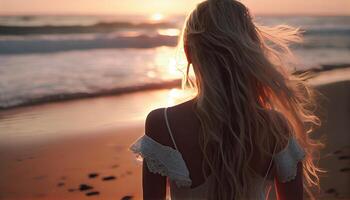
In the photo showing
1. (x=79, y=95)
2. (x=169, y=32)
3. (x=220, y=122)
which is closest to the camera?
(x=220, y=122)

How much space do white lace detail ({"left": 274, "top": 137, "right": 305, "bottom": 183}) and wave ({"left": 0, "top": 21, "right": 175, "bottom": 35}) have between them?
1228 centimetres

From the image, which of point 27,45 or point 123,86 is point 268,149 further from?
point 27,45

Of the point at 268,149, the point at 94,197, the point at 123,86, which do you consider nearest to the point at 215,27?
the point at 268,149

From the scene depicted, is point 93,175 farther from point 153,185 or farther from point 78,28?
point 78,28

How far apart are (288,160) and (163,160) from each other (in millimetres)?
398

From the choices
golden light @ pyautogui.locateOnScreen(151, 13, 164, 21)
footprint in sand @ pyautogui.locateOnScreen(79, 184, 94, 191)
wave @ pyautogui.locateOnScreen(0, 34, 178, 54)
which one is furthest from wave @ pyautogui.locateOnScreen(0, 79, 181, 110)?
golden light @ pyautogui.locateOnScreen(151, 13, 164, 21)

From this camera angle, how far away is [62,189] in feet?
13.4

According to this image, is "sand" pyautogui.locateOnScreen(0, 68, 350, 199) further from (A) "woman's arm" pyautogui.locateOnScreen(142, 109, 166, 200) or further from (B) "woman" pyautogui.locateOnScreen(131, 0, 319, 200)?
(B) "woman" pyautogui.locateOnScreen(131, 0, 319, 200)

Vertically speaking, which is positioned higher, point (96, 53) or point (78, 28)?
point (78, 28)

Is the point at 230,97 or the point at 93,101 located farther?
the point at 93,101

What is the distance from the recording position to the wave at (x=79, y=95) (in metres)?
6.56

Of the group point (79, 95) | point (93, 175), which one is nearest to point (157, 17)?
point (79, 95)

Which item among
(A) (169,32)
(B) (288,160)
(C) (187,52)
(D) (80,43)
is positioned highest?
(C) (187,52)

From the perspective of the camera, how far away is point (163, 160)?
1633 millimetres
